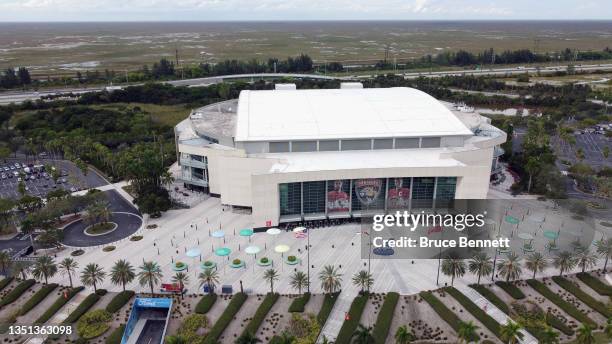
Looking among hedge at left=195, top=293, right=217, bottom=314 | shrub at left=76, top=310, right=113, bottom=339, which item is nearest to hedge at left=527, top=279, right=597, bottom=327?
hedge at left=195, top=293, right=217, bottom=314

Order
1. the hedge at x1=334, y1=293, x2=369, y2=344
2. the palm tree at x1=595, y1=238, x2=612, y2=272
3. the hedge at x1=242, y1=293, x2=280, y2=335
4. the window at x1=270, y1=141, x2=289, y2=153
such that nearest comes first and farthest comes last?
the hedge at x1=334, y1=293, x2=369, y2=344 → the hedge at x1=242, y1=293, x2=280, y2=335 → the palm tree at x1=595, y1=238, x2=612, y2=272 → the window at x1=270, y1=141, x2=289, y2=153

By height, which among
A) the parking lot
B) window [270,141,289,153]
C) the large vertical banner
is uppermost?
window [270,141,289,153]

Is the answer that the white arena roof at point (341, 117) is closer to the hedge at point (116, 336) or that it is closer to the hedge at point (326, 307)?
the hedge at point (326, 307)

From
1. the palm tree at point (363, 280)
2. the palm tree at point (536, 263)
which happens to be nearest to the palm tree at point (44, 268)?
the palm tree at point (363, 280)

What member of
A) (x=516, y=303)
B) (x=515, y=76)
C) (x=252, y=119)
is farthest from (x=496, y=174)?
(x=515, y=76)

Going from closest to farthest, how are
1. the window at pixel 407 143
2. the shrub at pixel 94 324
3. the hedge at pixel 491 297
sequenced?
the shrub at pixel 94 324
the hedge at pixel 491 297
the window at pixel 407 143

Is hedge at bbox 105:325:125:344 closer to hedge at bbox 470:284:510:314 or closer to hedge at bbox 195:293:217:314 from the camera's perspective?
hedge at bbox 195:293:217:314
